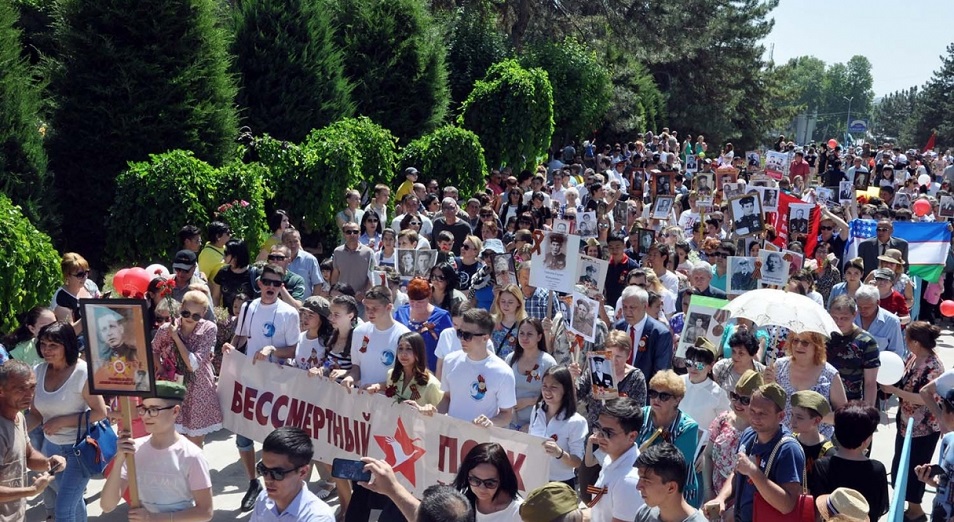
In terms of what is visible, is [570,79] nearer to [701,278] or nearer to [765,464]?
[701,278]

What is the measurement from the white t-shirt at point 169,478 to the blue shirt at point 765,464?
9.29 ft

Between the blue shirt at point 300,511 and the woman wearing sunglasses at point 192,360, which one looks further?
the woman wearing sunglasses at point 192,360

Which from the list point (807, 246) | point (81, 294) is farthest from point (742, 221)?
point (81, 294)

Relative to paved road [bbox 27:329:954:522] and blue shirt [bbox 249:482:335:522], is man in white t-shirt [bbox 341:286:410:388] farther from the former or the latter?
blue shirt [bbox 249:482:335:522]

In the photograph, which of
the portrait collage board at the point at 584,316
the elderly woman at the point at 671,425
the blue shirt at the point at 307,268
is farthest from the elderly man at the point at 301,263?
the elderly woman at the point at 671,425

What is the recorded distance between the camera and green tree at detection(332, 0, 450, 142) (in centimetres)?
2148

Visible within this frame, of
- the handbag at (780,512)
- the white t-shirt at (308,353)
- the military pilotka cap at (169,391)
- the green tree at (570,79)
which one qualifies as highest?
the green tree at (570,79)

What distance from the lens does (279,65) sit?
61.3ft

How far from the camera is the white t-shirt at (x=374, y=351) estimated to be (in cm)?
762

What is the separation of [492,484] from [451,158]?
46.8 feet

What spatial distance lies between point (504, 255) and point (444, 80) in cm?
1322

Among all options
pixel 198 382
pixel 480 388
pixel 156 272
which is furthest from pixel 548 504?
pixel 156 272

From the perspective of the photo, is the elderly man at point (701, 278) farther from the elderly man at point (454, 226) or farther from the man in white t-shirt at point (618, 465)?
the man in white t-shirt at point (618, 465)

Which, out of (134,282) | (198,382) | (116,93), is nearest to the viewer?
(198,382)
